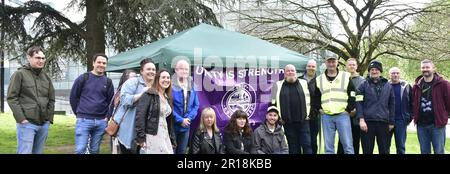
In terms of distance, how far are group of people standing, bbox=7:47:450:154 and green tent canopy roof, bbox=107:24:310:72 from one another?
21.7 inches

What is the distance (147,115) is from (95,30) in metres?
7.02

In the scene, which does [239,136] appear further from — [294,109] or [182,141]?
[294,109]

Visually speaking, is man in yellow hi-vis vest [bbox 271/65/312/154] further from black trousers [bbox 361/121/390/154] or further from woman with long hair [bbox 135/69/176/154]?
woman with long hair [bbox 135/69/176/154]

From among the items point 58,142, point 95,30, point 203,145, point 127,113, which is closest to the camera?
point 127,113

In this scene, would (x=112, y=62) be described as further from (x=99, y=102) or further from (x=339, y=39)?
(x=339, y=39)

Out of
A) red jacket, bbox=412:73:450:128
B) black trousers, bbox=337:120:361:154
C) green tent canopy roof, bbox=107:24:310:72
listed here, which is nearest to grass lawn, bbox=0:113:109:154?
green tent canopy roof, bbox=107:24:310:72

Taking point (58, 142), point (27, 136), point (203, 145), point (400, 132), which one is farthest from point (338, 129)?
point (58, 142)

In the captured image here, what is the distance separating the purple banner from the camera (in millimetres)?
6547

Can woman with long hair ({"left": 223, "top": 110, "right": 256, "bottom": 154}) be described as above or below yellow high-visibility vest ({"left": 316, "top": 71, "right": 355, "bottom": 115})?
below

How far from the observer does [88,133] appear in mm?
5508

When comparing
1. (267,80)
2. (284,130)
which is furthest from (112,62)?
(284,130)

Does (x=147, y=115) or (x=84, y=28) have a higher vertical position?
(x=84, y=28)

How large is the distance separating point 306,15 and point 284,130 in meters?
11.7

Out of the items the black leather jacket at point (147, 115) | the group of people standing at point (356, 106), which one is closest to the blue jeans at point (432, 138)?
the group of people standing at point (356, 106)
